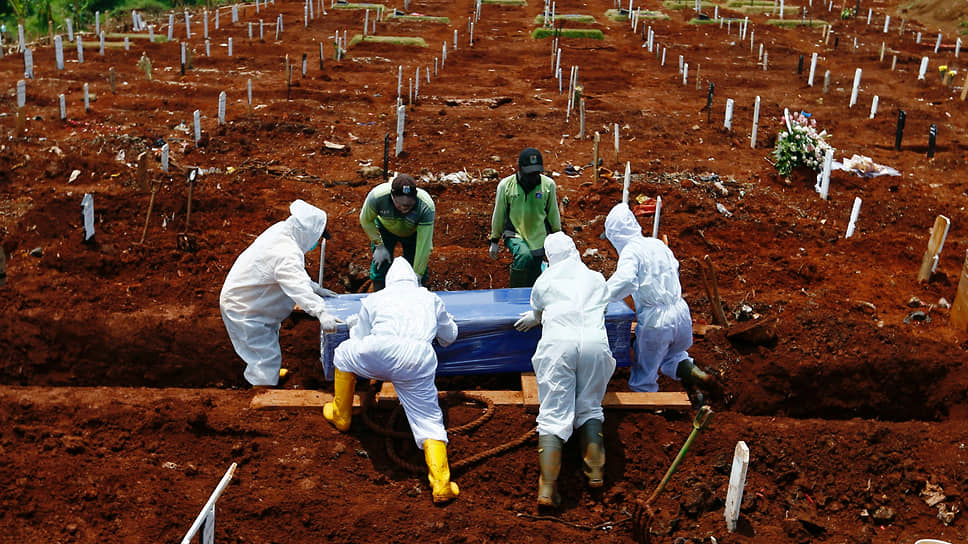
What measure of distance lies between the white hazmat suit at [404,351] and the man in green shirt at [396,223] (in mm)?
1399

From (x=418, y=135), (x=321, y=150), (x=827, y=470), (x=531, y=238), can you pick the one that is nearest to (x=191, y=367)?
(x=531, y=238)

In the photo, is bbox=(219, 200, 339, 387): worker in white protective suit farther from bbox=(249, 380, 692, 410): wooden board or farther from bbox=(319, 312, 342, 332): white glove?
bbox=(249, 380, 692, 410): wooden board

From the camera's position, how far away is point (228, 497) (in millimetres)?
5602

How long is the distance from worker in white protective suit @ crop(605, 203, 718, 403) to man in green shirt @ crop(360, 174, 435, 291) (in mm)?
1627

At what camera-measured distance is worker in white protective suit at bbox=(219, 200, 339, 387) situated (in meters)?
6.82

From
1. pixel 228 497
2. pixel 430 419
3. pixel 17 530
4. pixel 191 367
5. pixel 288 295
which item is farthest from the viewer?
pixel 191 367

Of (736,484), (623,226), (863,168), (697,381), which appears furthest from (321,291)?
(863,168)

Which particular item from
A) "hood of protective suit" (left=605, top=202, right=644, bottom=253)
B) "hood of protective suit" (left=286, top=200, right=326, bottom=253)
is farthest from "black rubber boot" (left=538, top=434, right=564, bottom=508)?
"hood of protective suit" (left=286, top=200, right=326, bottom=253)

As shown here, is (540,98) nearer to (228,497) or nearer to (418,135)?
(418,135)

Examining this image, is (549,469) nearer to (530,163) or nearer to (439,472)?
(439,472)

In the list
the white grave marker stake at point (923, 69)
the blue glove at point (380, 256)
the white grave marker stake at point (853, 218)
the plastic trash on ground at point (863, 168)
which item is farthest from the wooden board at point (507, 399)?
the white grave marker stake at point (923, 69)

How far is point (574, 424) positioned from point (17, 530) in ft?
11.7

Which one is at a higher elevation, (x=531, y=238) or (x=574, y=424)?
(x=531, y=238)

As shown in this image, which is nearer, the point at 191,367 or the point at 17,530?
the point at 17,530
